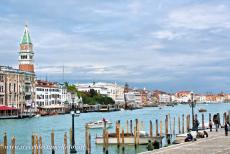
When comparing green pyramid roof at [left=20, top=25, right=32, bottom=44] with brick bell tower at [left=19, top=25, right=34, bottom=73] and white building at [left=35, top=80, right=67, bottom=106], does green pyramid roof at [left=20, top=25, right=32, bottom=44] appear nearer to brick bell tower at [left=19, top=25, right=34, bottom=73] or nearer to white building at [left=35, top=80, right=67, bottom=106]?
brick bell tower at [left=19, top=25, right=34, bottom=73]

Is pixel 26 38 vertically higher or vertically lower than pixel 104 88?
higher

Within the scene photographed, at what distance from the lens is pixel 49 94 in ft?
396

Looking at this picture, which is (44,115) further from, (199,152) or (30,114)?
(199,152)

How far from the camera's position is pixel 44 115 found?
344 ft

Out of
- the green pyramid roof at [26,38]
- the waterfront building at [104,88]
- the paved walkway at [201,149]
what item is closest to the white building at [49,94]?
the green pyramid roof at [26,38]

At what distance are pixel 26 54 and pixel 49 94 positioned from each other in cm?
1162

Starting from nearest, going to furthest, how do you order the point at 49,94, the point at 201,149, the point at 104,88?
the point at 201,149 → the point at 49,94 → the point at 104,88

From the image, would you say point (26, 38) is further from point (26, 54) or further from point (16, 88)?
point (16, 88)

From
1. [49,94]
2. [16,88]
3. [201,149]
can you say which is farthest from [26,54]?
[201,149]

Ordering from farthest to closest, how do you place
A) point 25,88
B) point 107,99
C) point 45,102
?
point 107,99
point 45,102
point 25,88

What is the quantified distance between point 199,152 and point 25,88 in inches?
3446

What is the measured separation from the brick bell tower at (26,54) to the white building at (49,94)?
4.95 meters

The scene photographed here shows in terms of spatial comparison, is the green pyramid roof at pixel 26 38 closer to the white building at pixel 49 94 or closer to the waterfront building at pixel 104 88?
the white building at pixel 49 94

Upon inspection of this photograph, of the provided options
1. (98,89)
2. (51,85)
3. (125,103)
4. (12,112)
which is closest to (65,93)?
(51,85)
